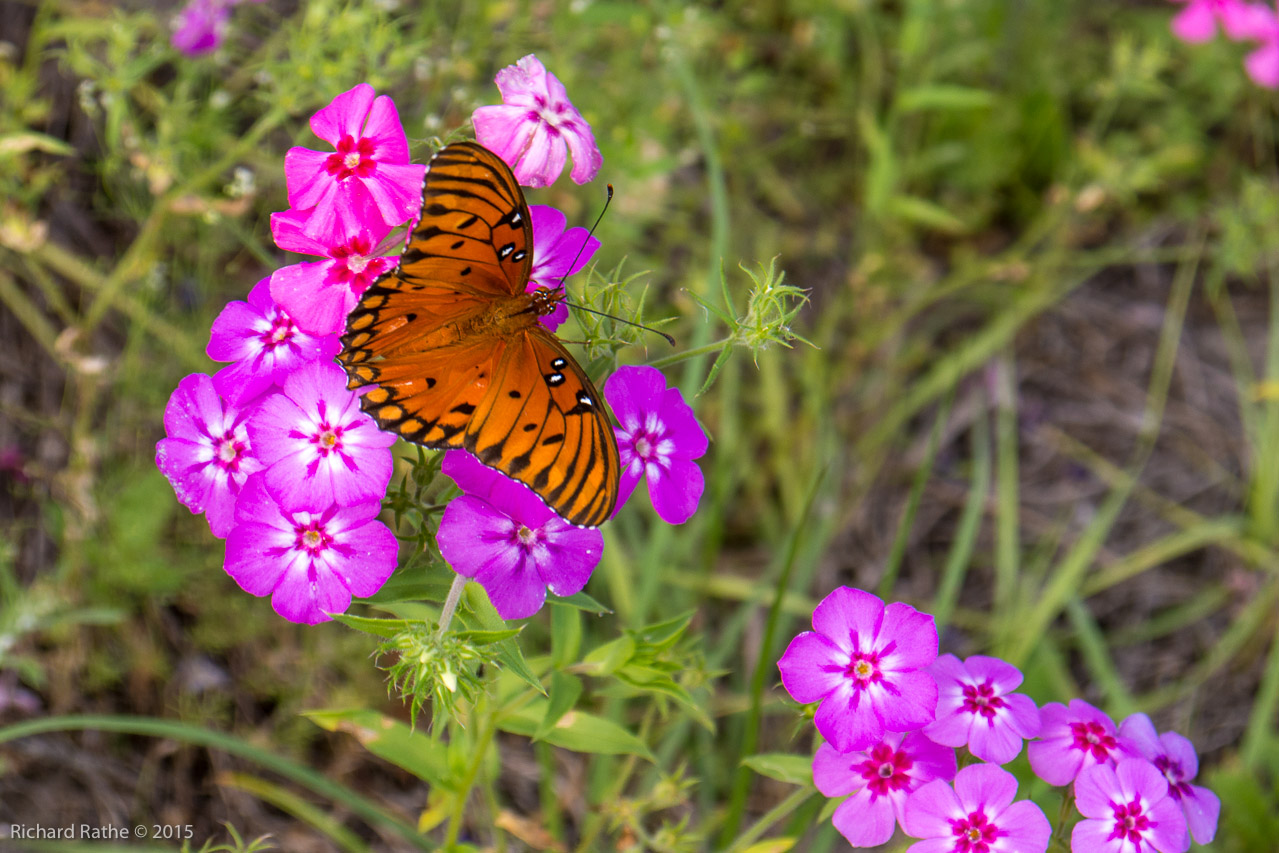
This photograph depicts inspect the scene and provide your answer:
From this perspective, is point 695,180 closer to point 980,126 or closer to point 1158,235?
point 980,126

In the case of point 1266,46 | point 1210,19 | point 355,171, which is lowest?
point 355,171

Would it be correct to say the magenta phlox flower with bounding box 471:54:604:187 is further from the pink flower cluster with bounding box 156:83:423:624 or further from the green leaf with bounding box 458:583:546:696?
the green leaf with bounding box 458:583:546:696

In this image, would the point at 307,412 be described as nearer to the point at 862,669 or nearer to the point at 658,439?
the point at 658,439

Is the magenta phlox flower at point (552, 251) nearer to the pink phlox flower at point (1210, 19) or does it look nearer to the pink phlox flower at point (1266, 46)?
the pink phlox flower at point (1210, 19)

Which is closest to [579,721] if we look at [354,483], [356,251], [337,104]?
[354,483]

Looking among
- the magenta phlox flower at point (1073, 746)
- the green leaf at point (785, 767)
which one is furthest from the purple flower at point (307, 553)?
the magenta phlox flower at point (1073, 746)

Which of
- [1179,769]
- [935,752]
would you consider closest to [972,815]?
[935,752]
